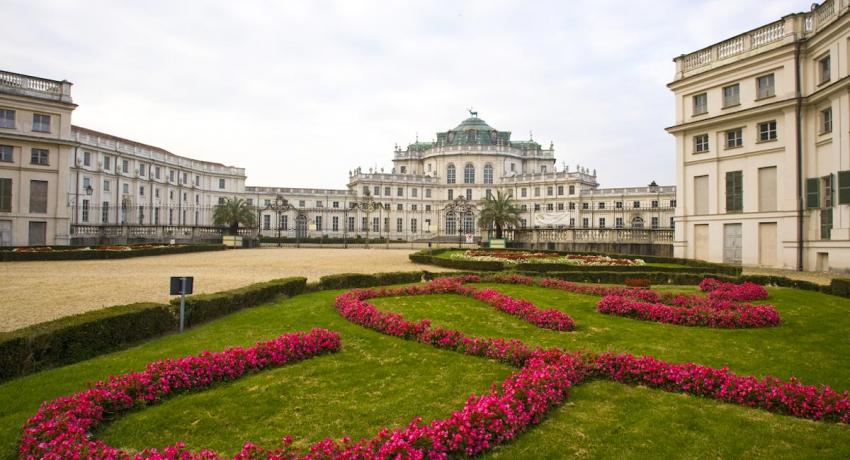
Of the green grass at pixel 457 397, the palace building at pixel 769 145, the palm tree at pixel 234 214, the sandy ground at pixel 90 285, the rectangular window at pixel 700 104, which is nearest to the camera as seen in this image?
the green grass at pixel 457 397

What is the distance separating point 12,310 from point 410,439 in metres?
12.1

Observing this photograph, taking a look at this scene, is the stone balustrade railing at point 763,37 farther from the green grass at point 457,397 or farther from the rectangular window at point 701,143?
the green grass at point 457,397

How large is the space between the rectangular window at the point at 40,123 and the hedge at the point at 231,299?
34228 mm

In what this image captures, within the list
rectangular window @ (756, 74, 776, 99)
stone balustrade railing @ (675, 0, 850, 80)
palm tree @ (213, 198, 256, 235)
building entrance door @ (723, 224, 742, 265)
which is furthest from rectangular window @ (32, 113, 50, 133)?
rectangular window @ (756, 74, 776, 99)

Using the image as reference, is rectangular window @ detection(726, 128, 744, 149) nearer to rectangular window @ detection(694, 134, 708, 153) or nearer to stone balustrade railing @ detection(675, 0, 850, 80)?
rectangular window @ detection(694, 134, 708, 153)

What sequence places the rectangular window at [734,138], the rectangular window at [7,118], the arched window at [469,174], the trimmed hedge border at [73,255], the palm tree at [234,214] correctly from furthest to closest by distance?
1. the arched window at [469,174]
2. the palm tree at [234,214]
3. the rectangular window at [7,118]
4. the rectangular window at [734,138]
5. the trimmed hedge border at [73,255]

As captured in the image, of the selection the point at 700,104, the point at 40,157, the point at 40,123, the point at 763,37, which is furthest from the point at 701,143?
the point at 40,123

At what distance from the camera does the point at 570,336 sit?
9.62 metres

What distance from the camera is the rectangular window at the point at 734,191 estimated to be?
26.9 m

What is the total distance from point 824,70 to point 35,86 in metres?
51.7

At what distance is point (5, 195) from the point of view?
3522 centimetres

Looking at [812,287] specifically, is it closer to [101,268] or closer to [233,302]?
[233,302]

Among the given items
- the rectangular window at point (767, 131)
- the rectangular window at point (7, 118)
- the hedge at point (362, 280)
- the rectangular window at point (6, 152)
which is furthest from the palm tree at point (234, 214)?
the rectangular window at point (767, 131)

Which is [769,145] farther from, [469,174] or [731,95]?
[469,174]
